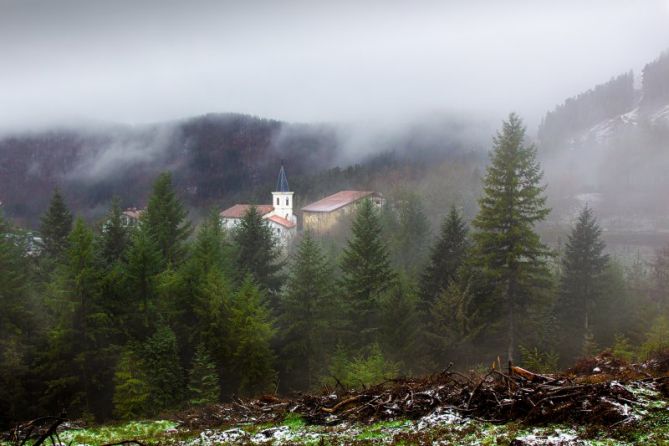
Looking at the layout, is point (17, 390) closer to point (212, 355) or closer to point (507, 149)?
point (212, 355)

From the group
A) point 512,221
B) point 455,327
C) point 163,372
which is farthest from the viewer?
point 455,327

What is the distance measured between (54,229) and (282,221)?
190ft

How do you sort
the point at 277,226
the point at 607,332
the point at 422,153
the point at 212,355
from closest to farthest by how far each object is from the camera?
the point at 212,355
the point at 607,332
the point at 277,226
the point at 422,153

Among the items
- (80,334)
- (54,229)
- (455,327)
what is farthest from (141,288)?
(455,327)

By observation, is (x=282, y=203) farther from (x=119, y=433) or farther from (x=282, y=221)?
(x=119, y=433)

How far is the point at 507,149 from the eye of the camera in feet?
76.5

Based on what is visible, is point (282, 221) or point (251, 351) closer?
point (251, 351)

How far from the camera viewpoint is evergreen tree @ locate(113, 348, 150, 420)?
65.4 feet

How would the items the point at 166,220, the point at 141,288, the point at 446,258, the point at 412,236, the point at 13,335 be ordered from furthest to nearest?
the point at 412,236, the point at 166,220, the point at 446,258, the point at 141,288, the point at 13,335

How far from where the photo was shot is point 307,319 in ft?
91.5

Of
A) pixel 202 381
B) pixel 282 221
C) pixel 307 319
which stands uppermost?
pixel 282 221

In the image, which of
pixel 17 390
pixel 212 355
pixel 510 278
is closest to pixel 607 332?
pixel 510 278

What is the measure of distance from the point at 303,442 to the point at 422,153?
18828cm

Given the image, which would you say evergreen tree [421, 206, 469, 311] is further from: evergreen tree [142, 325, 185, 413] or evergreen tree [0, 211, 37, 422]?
evergreen tree [0, 211, 37, 422]
